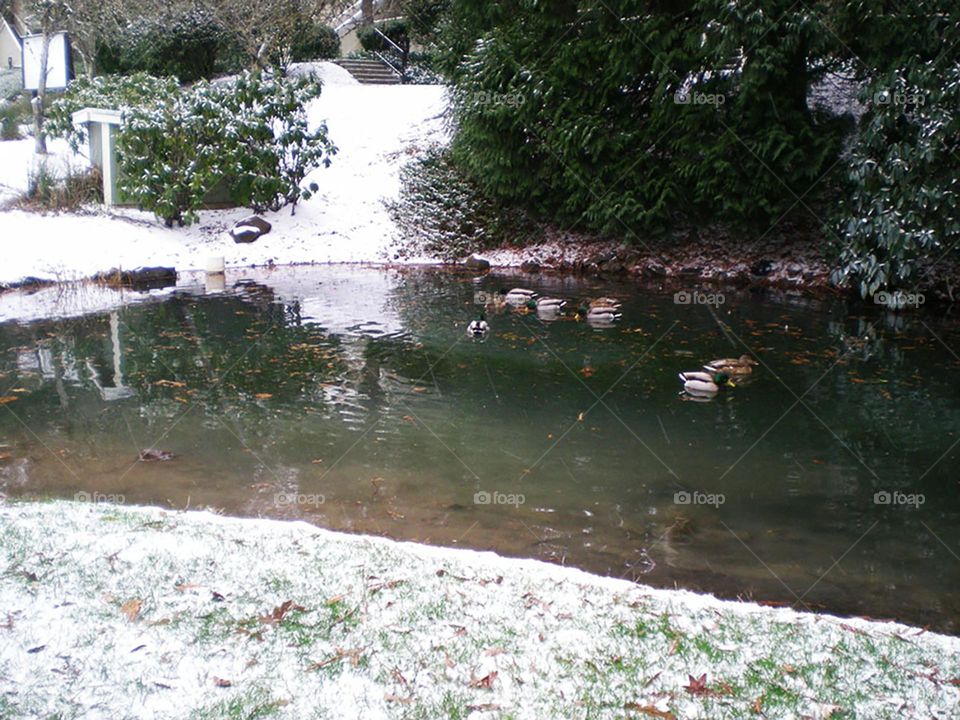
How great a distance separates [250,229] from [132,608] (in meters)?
14.6

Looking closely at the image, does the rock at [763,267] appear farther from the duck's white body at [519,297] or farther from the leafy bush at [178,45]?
the leafy bush at [178,45]

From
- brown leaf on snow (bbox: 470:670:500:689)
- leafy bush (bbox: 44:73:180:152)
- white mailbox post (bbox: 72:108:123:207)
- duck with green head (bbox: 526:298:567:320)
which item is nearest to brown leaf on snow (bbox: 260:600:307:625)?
brown leaf on snow (bbox: 470:670:500:689)

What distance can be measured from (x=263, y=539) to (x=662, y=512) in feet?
9.21

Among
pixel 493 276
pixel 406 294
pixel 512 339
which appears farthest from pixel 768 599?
pixel 493 276

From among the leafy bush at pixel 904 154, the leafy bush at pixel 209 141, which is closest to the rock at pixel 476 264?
the leafy bush at pixel 209 141

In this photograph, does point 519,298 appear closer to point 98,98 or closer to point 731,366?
point 731,366

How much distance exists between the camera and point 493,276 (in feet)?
54.5

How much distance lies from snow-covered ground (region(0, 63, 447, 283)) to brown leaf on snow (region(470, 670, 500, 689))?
1344 centimetres

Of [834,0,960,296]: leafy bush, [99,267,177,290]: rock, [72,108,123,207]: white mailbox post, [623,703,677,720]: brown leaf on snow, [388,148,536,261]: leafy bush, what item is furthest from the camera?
[388,148,536,261]: leafy bush

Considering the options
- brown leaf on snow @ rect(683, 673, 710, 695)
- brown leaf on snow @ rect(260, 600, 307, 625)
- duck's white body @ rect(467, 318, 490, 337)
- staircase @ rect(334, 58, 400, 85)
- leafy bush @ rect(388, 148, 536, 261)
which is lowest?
leafy bush @ rect(388, 148, 536, 261)

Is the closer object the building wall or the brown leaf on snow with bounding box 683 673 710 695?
the brown leaf on snow with bounding box 683 673 710 695

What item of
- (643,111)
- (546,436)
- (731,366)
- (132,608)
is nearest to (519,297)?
(731,366)

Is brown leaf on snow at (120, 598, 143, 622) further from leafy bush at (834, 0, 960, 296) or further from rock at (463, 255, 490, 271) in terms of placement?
rock at (463, 255, 490, 271)

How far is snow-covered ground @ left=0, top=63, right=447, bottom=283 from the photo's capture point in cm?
1562
